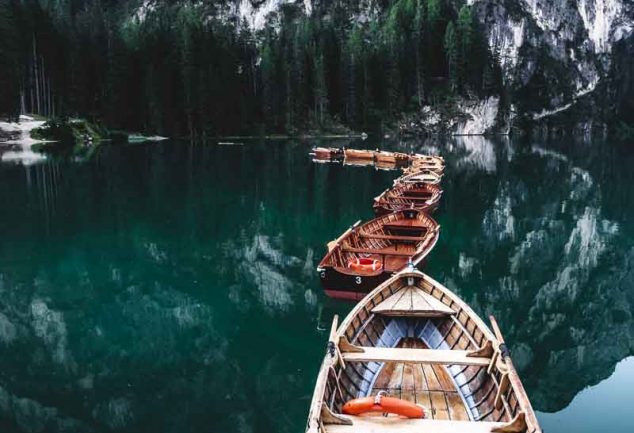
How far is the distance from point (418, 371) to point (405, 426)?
3.04m

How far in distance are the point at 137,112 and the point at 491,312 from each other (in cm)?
9395

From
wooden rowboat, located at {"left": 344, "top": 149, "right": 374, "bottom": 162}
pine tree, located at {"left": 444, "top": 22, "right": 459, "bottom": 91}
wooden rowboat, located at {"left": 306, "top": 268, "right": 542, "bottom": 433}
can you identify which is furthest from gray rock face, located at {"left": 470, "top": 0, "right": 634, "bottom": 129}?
wooden rowboat, located at {"left": 306, "top": 268, "right": 542, "bottom": 433}

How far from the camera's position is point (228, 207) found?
1398 inches

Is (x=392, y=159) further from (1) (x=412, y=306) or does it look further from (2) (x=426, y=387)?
(2) (x=426, y=387)

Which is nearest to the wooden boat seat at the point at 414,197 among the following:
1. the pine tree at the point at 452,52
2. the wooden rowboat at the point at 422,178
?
the wooden rowboat at the point at 422,178

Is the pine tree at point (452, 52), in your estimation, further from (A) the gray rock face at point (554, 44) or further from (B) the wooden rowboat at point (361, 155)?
(B) the wooden rowboat at point (361, 155)

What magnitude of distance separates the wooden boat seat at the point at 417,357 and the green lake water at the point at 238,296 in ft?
8.51

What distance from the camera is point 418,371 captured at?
10492 millimetres

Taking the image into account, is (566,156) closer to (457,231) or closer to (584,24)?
(457,231)

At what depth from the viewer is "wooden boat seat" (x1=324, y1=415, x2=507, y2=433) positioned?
7.42m

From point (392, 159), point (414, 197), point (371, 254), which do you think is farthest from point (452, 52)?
point (371, 254)

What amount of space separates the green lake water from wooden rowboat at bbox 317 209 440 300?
1.19m

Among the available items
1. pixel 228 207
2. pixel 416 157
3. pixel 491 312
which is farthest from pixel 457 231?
pixel 416 157

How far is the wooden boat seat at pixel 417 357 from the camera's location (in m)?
9.54
